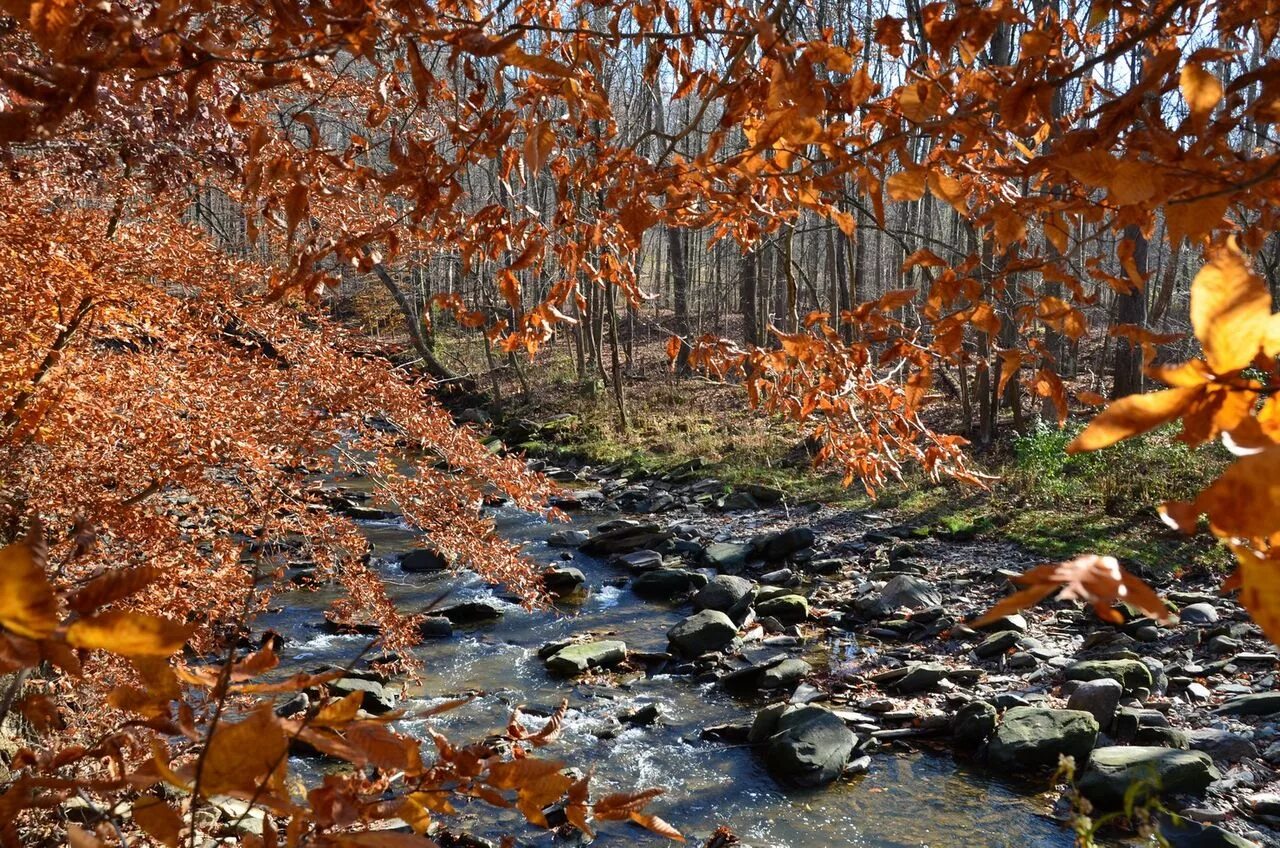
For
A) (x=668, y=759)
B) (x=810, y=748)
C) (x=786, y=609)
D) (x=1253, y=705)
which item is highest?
(x=1253, y=705)

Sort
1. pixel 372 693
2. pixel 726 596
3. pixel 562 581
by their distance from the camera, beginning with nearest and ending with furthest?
pixel 372 693, pixel 726 596, pixel 562 581

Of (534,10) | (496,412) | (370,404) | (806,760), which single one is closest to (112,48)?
(534,10)

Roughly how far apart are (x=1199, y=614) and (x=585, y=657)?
192 inches

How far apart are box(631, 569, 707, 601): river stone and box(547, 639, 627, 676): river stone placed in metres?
1.71

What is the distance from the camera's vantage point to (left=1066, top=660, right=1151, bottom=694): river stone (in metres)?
6.29

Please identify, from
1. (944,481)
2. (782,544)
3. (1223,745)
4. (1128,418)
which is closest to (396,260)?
(1128,418)

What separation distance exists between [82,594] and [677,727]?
6188mm

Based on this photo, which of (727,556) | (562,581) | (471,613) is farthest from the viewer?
(727,556)

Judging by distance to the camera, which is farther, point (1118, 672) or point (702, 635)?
point (702, 635)

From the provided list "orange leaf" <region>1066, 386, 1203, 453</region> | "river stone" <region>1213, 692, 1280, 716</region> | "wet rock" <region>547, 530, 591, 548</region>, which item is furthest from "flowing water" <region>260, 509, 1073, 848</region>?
"orange leaf" <region>1066, 386, 1203, 453</region>

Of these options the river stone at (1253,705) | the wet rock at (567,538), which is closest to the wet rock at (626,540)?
the wet rock at (567,538)

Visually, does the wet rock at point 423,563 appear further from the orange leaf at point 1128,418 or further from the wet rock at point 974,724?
the orange leaf at point 1128,418

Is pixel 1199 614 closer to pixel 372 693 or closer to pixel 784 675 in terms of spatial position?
pixel 784 675

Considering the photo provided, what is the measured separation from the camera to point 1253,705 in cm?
572
